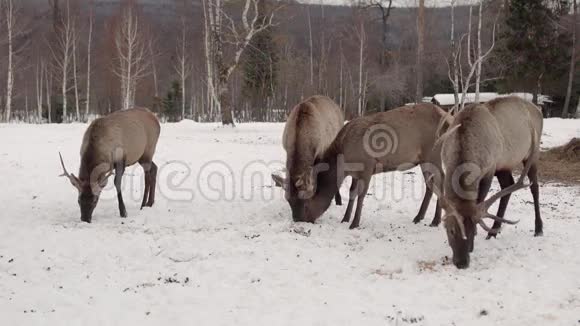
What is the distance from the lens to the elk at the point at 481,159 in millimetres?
5945

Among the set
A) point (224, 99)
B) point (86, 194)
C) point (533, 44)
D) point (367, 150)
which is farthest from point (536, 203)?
point (533, 44)

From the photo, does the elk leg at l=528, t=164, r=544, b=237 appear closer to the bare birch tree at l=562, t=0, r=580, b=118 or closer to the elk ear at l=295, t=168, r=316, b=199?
the elk ear at l=295, t=168, r=316, b=199

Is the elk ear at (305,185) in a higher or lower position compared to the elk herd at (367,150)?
lower

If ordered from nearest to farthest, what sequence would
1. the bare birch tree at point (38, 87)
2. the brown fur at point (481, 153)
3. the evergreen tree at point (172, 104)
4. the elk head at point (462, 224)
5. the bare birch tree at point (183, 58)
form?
the elk head at point (462, 224) < the brown fur at point (481, 153) < the bare birch tree at point (183, 58) < the bare birch tree at point (38, 87) < the evergreen tree at point (172, 104)

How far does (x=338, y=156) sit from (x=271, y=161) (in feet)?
17.4

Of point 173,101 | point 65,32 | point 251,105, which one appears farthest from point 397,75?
point 65,32

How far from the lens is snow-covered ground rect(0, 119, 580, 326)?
469 cm

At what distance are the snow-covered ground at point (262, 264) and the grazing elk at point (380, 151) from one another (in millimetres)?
487

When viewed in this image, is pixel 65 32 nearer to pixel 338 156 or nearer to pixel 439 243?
pixel 338 156

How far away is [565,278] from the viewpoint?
542 centimetres

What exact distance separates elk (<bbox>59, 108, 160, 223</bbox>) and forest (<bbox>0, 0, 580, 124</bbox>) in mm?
19353

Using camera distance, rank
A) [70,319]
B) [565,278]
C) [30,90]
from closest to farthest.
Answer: [70,319], [565,278], [30,90]

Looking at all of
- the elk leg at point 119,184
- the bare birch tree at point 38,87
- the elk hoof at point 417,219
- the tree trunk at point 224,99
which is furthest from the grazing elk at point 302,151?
the bare birch tree at point 38,87

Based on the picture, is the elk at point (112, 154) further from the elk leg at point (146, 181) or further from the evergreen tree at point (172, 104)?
the evergreen tree at point (172, 104)
